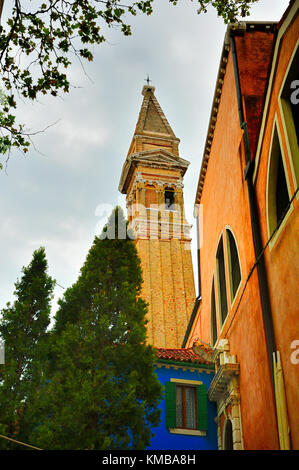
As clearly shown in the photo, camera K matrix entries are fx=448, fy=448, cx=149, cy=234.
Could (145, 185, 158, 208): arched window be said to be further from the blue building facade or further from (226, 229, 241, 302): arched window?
(226, 229, 241, 302): arched window

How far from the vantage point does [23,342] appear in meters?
9.93

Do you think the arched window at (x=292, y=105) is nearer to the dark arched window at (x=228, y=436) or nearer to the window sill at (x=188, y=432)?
the dark arched window at (x=228, y=436)

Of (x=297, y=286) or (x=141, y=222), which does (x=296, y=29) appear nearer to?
(x=297, y=286)

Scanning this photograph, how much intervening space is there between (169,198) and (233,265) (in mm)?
25505

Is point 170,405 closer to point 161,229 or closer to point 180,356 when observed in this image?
point 180,356

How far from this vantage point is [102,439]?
870 cm

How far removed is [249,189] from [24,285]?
5825 millimetres

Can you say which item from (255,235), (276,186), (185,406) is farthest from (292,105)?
(185,406)

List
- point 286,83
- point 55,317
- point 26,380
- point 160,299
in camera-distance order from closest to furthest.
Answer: point 286,83 → point 26,380 → point 55,317 → point 160,299

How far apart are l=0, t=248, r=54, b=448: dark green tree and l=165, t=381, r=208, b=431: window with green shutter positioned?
4.40 m

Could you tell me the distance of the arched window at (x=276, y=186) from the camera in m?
8.32

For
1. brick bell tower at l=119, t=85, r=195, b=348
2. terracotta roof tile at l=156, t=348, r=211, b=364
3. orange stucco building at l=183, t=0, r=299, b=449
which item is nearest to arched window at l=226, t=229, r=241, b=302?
orange stucco building at l=183, t=0, r=299, b=449

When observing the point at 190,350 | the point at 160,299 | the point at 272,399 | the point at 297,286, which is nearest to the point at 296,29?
the point at 297,286

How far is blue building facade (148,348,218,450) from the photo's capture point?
39.9 feet
